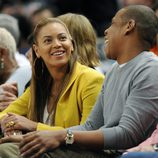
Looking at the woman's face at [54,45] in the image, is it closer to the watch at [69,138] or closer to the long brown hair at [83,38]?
the long brown hair at [83,38]

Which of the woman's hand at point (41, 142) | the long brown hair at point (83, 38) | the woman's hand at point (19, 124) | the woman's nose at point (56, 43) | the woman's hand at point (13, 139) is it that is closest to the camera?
the woman's hand at point (41, 142)

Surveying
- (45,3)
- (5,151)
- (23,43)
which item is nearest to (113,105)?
(5,151)

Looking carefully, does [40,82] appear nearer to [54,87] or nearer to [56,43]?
[54,87]

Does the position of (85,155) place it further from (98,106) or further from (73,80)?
(73,80)

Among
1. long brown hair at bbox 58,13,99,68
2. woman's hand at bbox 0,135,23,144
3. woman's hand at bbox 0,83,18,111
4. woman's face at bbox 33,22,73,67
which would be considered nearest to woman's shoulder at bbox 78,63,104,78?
woman's face at bbox 33,22,73,67

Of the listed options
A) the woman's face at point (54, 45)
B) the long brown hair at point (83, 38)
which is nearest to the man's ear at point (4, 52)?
the long brown hair at point (83, 38)

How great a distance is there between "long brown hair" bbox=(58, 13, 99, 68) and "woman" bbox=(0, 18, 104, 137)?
0.88 feet

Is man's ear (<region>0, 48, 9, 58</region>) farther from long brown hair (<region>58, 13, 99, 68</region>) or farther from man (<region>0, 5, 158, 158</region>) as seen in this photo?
man (<region>0, 5, 158, 158</region>)

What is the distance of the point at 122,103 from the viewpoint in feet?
15.7

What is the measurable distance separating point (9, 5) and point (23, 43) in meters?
1.57

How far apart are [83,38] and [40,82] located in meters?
0.56

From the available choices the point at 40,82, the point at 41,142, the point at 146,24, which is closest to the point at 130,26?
the point at 146,24

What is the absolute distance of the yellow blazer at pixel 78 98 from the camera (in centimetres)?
541

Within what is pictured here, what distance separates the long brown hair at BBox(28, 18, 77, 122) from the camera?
5.71 meters
